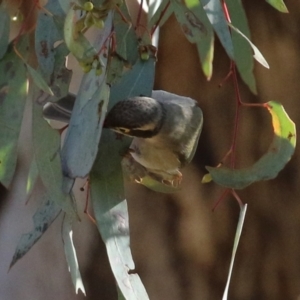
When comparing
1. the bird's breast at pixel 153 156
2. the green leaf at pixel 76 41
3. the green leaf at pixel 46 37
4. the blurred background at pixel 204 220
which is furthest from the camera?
the blurred background at pixel 204 220

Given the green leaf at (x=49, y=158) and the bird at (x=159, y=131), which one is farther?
the bird at (x=159, y=131)

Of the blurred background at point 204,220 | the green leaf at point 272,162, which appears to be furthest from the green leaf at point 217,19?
the blurred background at point 204,220

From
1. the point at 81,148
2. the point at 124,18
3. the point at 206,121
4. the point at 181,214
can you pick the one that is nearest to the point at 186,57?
the point at 206,121

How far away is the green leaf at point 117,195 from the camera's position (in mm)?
412

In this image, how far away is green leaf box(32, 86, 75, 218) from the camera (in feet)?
1.31

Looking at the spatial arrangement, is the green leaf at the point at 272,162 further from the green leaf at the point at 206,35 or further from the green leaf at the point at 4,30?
the green leaf at the point at 4,30

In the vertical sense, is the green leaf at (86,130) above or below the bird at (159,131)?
above

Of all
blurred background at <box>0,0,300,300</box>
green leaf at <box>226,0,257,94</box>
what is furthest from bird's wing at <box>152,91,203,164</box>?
A: blurred background at <box>0,0,300,300</box>

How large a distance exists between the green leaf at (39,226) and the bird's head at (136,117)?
9 centimetres

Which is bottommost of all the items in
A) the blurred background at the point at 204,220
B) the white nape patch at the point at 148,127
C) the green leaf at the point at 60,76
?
the blurred background at the point at 204,220

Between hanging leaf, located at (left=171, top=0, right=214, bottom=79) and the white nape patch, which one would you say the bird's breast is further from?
hanging leaf, located at (left=171, top=0, right=214, bottom=79)

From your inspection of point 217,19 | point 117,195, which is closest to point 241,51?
point 217,19

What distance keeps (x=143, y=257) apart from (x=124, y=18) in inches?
18.3

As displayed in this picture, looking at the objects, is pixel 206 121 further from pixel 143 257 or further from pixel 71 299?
pixel 71 299
